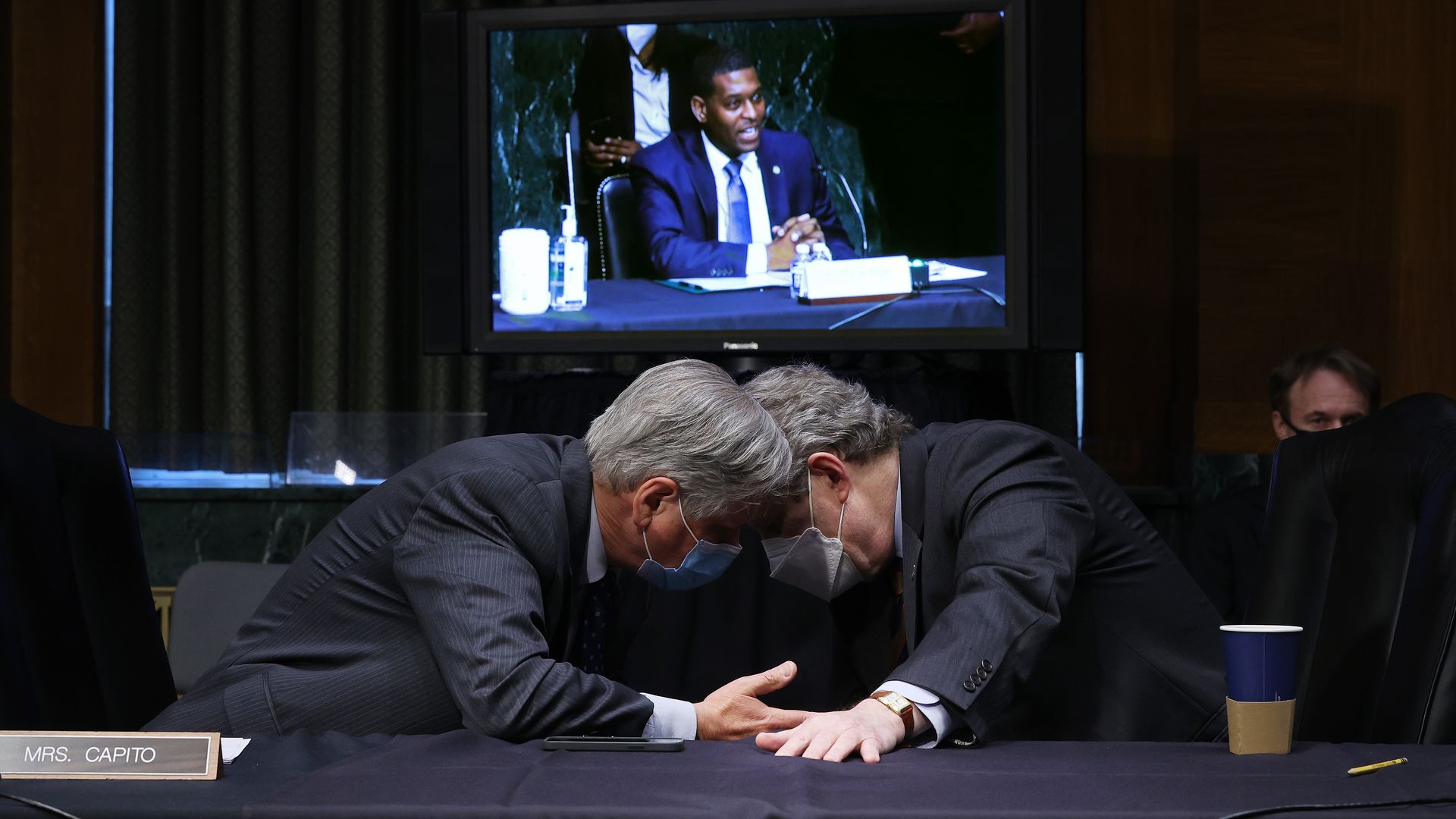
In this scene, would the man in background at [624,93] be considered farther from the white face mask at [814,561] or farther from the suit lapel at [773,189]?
the white face mask at [814,561]

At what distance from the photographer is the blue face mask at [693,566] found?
1895 mm

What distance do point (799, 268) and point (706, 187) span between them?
1.13 feet

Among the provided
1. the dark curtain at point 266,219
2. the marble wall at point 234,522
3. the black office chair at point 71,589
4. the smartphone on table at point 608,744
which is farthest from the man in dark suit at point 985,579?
the dark curtain at point 266,219

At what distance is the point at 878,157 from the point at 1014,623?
245 centimetres

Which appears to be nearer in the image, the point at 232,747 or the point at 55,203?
the point at 232,747

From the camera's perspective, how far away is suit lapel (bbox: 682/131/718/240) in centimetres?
383

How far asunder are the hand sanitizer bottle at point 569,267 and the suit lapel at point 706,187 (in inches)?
13.7

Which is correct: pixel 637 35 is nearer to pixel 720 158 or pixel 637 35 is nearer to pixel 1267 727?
pixel 720 158

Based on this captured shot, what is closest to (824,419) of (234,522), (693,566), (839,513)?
(839,513)

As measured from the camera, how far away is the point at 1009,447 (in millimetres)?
1775

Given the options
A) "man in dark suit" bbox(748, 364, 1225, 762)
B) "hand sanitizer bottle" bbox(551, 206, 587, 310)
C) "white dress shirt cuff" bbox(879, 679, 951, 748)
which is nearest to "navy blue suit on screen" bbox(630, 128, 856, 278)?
"hand sanitizer bottle" bbox(551, 206, 587, 310)

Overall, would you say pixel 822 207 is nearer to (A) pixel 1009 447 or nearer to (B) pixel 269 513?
(B) pixel 269 513

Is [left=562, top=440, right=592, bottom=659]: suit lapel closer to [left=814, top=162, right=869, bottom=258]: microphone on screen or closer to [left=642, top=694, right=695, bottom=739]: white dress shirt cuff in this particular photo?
[left=642, top=694, right=695, bottom=739]: white dress shirt cuff

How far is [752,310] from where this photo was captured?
12.5ft
